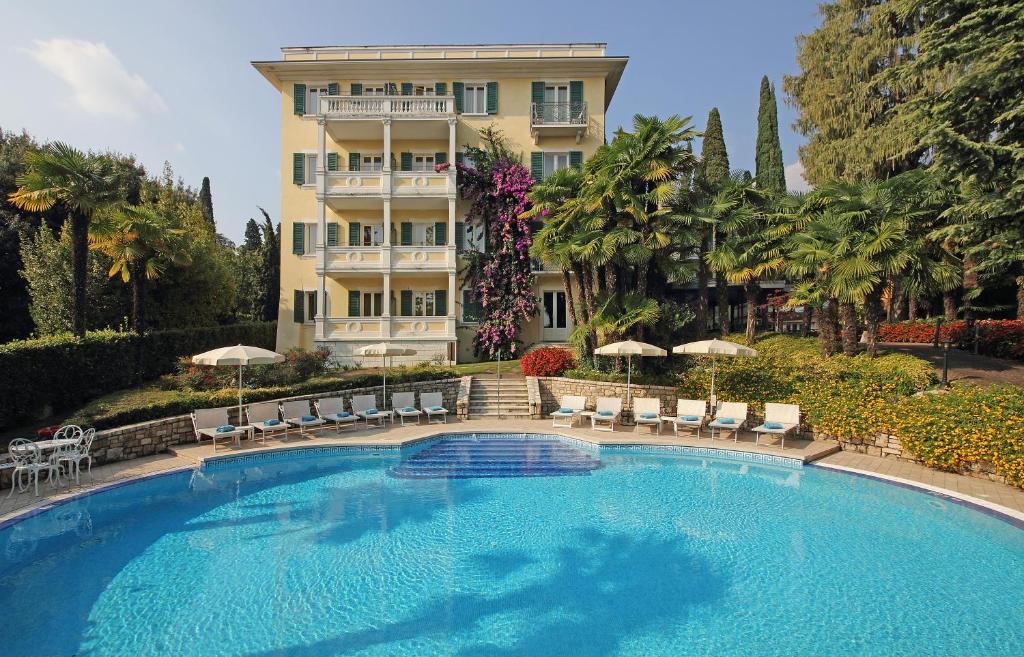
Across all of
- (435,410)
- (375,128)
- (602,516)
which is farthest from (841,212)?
(375,128)

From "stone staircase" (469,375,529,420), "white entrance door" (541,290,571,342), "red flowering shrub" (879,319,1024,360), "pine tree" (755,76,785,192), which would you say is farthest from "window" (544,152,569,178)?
"red flowering shrub" (879,319,1024,360)

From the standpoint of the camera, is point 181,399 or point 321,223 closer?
point 181,399

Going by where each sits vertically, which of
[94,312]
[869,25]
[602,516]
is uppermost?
[869,25]

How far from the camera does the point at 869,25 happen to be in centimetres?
2416

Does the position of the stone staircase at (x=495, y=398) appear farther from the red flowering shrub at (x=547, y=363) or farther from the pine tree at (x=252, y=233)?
the pine tree at (x=252, y=233)

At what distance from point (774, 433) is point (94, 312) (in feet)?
81.1

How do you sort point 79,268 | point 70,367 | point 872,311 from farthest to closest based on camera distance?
point 872,311 < point 79,268 < point 70,367

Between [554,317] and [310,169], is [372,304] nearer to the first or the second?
[310,169]

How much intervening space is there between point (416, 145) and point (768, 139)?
2401cm

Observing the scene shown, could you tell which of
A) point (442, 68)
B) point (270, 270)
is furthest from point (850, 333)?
point (270, 270)

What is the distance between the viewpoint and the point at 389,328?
21.7 m

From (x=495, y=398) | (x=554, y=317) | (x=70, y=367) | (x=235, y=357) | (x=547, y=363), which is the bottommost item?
(x=495, y=398)

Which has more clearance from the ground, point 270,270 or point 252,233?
point 252,233

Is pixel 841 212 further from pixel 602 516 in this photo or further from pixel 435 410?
pixel 435 410
